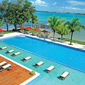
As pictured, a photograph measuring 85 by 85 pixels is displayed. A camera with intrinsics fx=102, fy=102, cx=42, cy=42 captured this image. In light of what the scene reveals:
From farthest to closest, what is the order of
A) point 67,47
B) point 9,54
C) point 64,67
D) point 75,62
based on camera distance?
point 67,47 < point 9,54 < point 75,62 < point 64,67

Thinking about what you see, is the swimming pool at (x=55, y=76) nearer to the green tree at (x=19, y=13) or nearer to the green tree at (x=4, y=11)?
the green tree at (x=19, y=13)

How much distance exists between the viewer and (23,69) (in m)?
11.0

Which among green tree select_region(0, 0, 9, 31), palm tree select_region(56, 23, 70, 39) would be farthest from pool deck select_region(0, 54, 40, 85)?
green tree select_region(0, 0, 9, 31)

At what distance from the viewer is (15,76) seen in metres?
9.79

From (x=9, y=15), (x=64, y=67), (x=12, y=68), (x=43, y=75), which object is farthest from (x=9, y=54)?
(x=9, y=15)

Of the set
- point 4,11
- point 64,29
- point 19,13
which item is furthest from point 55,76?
point 4,11

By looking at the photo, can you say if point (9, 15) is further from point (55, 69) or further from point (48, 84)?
point (48, 84)

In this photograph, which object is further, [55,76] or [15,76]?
[55,76]

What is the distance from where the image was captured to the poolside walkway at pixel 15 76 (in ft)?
29.6

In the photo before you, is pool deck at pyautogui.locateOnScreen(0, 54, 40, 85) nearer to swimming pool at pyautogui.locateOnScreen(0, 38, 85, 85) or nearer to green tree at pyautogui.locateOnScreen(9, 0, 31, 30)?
swimming pool at pyautogui.locateOnScreen(0, 38, 85, 85)

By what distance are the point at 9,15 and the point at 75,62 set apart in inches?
872

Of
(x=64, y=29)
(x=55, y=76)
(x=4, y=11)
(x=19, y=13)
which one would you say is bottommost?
(x=55, y=76)

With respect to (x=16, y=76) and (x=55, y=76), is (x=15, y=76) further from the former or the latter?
(x=55, y=76)

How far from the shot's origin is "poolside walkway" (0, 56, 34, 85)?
902cm
